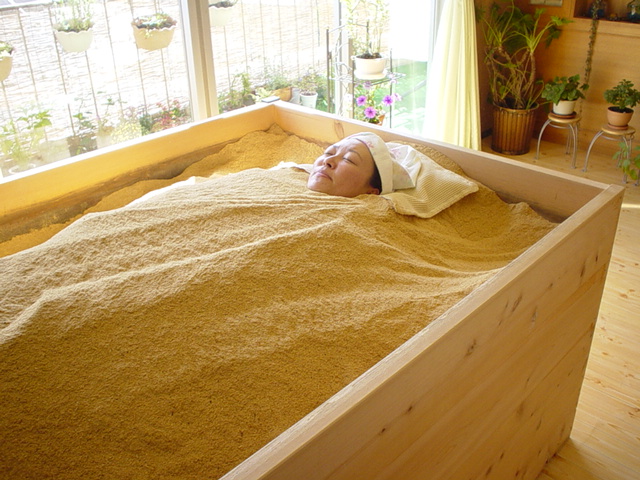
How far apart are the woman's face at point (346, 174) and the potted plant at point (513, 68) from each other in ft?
7.17

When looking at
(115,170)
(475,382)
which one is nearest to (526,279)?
(475,382)

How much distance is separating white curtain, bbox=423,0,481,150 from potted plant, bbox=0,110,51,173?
7.24 feet

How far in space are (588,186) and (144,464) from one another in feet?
4.10

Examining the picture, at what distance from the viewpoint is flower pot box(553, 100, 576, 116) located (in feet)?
11.4

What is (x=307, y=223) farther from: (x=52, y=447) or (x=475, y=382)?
(x=52, y=447)

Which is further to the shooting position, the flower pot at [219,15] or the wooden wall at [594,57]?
the wooden wall at [594,57]

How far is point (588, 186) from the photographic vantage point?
1.58m

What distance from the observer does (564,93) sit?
347 centimetres

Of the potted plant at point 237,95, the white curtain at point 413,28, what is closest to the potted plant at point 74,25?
the potted plant at point 237,95

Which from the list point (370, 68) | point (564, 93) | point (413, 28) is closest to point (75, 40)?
point (370, 68)

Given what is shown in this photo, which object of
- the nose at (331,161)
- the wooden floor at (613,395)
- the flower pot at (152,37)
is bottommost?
the wooden floor at (613,395)

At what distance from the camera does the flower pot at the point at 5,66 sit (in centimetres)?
199

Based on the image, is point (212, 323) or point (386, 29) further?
point (386, 29)

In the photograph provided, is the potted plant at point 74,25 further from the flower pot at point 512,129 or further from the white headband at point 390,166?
the flower pot at point 512,129
